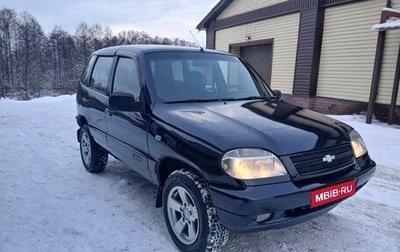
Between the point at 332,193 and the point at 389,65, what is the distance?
8.45 meters

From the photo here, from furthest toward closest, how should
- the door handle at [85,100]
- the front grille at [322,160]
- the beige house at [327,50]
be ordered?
the beige house at [327,50] < the door handle at [85,100] < the front grille at [322,160]

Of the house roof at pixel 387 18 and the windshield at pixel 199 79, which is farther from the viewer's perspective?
the house roof at pixel 387 18

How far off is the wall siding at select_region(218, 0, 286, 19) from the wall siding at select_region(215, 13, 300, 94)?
708 millimetres

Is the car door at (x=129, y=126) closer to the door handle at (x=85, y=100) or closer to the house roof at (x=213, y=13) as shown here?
the door handle at (x=85, y=100)

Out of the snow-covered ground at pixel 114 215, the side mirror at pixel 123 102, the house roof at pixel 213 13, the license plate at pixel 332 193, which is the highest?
the house roof at pixel 213 13

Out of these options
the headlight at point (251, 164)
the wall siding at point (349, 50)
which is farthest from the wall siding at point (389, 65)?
the headlight at point (251, 164)

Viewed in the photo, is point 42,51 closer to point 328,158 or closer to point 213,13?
point 213,13

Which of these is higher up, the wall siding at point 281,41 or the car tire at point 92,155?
the wall siding at point 281,41

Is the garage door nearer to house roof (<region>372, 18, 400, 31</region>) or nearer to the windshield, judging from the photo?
house roof (<region>372, 18, 400, 31</region>)

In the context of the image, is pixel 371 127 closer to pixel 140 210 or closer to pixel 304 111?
pixel 304 111

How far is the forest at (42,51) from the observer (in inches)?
1809

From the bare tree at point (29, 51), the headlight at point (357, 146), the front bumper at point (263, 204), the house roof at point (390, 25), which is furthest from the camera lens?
the bare tree at point (29, 51)

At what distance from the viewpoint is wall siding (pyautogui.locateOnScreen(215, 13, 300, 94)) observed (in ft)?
41.5

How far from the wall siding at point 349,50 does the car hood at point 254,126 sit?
818 centimetres
